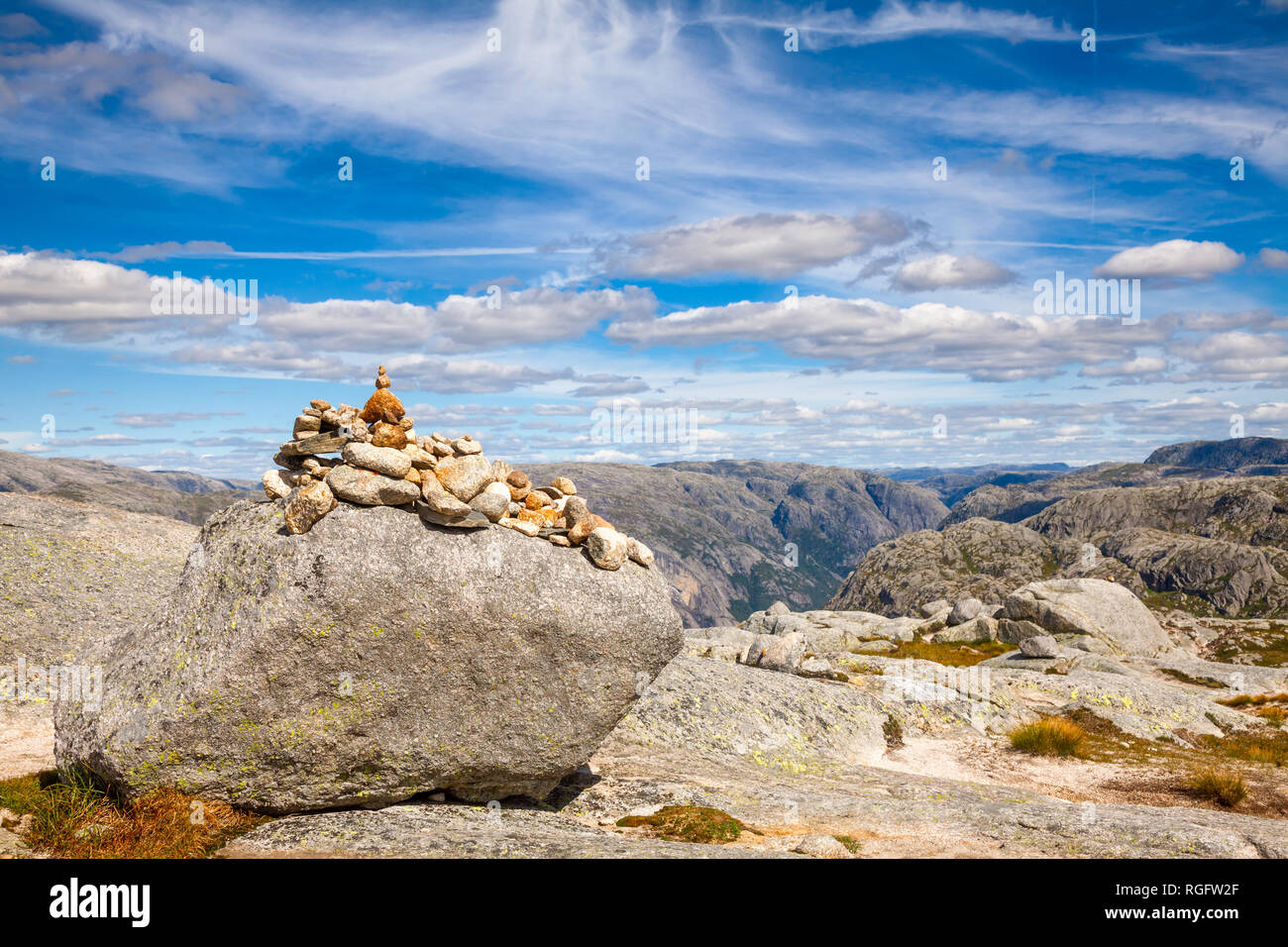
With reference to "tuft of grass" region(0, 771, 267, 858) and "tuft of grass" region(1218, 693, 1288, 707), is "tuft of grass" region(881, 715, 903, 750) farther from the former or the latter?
"tuft of grass" region(1218, 693, 1288, 707)

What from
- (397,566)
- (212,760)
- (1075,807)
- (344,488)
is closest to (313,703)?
(212,760)

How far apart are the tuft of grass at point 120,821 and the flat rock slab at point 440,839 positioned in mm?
573

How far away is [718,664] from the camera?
29453 mm

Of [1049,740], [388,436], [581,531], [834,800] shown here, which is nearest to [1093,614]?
[1049,740]

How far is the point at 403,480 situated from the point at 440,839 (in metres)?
6.49

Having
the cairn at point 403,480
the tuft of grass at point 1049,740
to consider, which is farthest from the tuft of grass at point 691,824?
the tuft of grass at point 1049,740

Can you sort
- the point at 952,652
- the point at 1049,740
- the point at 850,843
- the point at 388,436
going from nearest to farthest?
Answer: 1. the point at 850,843
2. the point at 388,436
3. the point at 1049,740
4. the point at 952,652

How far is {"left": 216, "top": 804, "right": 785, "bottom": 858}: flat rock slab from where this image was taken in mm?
12289

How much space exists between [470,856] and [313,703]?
4204 millimetres

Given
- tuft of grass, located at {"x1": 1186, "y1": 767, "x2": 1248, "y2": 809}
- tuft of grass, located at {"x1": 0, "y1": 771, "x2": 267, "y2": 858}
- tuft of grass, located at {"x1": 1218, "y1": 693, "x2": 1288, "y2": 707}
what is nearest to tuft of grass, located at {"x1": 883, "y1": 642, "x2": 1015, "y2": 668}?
tuft of grass, located at {"x1": 1218, "y1": 693, "x2": 1288, "y2": 707}

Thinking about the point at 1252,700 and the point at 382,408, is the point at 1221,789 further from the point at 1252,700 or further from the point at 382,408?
the point at 382,408

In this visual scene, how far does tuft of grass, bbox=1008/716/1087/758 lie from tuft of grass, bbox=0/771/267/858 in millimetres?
25845

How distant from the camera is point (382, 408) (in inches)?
611

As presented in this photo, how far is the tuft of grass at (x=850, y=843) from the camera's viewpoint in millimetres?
14438
